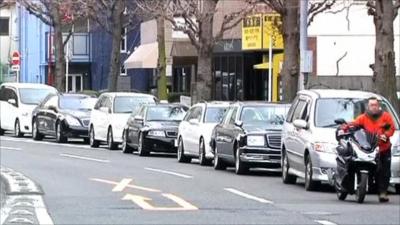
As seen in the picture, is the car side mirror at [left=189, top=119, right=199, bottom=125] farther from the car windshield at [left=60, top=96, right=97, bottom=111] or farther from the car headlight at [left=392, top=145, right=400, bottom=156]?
the car windshield at [left=60, top=96, right=97, bottom=111]

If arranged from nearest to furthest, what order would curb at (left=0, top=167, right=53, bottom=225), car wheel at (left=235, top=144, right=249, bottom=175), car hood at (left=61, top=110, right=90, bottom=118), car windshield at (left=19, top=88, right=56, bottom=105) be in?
curb at (left=0, top=167, right=53, bottom=225) < car wheel at (left=235, top=144, right=249, bottom=175) < car hood at (left=61, top=110, right=90, bottom=118) < car windshield at (left=19, top=88, right=56, bottom=105)

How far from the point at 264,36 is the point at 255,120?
2006 centimetres

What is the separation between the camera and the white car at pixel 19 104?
4017 cm

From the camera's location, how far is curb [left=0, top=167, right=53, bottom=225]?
46.8 feet

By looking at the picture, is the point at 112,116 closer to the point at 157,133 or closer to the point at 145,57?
the point at 157,133

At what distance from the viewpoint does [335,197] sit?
60.2 feet

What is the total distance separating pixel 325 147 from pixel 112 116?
1569cm

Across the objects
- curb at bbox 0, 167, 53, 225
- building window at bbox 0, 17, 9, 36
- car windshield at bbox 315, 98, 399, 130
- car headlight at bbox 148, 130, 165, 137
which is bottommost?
curb at bbox 0, 167, 53, 225

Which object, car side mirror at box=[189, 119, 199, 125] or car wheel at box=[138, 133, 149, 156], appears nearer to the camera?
car side mirror at box=[189, 119, 199, 125]

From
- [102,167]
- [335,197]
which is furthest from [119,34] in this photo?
[335,197]

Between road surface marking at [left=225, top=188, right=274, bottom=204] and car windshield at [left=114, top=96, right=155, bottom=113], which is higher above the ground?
car windshield at [left=114, top=96, right=155, bottom=113]

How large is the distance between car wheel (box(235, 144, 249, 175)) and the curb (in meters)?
4.63

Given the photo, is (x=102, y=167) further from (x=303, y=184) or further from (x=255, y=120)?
(x=303, y=184)

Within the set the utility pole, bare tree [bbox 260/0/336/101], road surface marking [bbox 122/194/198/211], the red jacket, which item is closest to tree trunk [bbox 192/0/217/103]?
bare tree [bbox 260/0/336/101]
